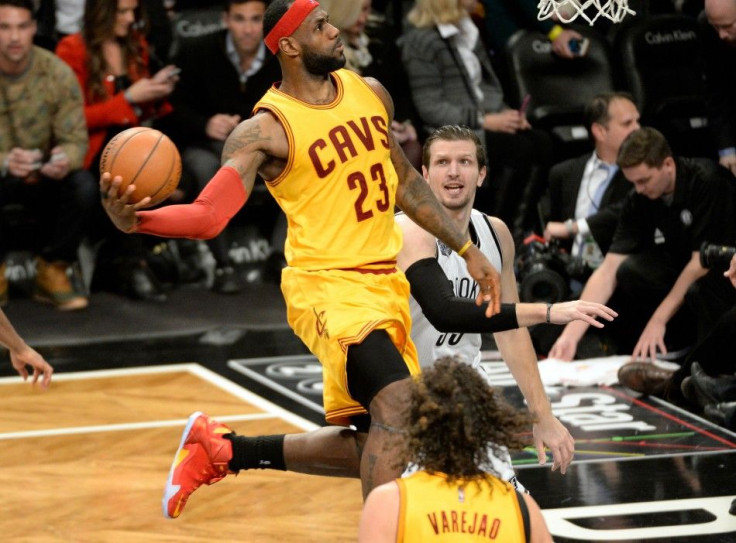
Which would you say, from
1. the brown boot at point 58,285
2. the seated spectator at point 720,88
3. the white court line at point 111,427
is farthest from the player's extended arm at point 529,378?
the brown boot at point 58,285

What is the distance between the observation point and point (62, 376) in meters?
8.09

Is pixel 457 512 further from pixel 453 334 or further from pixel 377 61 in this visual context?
pixel 377 61

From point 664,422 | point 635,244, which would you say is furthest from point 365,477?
→ point 635,244

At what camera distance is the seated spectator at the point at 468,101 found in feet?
31.9

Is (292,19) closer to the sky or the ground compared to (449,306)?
closer to the sky

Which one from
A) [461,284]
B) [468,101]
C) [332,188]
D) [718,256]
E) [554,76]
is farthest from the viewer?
[554,76]

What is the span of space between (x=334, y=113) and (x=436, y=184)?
630 millimetres

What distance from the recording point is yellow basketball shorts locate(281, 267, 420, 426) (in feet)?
15.5

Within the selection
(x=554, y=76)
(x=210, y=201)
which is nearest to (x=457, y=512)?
(x=210, y=201)

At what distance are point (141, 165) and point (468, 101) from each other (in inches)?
218

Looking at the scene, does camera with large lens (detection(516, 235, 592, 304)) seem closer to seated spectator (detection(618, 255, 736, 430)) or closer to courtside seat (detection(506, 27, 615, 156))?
seated spectator (detection(618, 255, 736, 430))

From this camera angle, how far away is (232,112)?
981 centimetres

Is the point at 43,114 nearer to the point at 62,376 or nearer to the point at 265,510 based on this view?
the point at 62,376

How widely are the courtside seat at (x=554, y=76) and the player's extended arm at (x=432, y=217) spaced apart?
5.13 m
